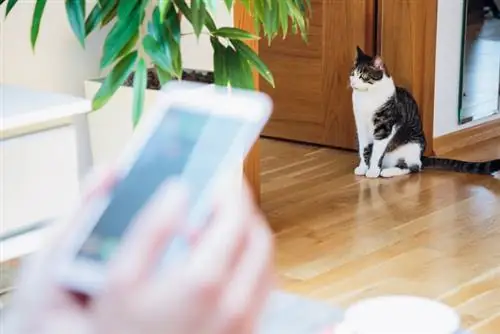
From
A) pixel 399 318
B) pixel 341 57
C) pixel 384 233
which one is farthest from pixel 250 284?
pixel 341 57

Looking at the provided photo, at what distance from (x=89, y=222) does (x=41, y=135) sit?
1348 millimetres

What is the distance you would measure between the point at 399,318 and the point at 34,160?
3.07 ft

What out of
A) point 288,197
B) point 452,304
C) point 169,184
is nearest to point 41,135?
point 452,304

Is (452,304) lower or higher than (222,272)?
lower

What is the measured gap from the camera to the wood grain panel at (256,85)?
9.58 ft

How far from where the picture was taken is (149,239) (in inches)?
18.0

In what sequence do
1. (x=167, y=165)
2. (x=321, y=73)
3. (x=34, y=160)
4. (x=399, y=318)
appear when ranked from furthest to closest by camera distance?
(x=321, y=73) < (x=34, y=160) < (x=399, y=318) < (x=167, y=165)

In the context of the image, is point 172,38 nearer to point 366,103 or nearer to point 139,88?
point 139,88

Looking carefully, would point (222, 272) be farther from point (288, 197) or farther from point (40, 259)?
point (288, 197)

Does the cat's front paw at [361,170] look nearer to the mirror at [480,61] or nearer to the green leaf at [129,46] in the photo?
the mirror at [480,61]

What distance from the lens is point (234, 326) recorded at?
1.49 ft

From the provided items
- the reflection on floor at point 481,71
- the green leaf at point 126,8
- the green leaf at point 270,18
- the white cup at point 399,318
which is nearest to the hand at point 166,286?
the white cup at point 399,318

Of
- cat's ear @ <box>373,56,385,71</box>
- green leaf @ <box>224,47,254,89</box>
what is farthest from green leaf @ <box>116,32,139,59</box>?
cat's ear @ <box>373,56,385,71</box>

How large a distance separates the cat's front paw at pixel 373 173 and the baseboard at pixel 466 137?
413mm
